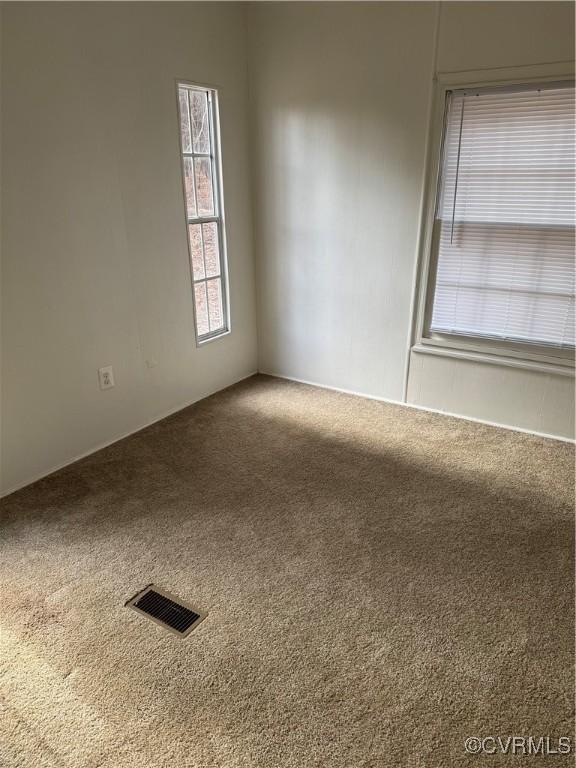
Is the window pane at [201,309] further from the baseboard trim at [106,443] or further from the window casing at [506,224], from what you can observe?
the window casing at [506,224]

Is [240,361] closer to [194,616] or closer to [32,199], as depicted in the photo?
[32,199]

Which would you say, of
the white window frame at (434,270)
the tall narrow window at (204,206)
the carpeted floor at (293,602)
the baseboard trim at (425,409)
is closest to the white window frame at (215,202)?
the tall narrow window at (204,206)

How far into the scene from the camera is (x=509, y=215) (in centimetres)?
283

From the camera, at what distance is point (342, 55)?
119 inches

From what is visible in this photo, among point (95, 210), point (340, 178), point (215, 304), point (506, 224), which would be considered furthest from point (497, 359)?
point (95, 210)

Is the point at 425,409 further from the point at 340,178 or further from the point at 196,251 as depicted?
the point at 196,251

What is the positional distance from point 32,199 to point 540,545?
274 cm

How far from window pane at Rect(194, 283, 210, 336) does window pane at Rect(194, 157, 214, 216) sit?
0.48 metres

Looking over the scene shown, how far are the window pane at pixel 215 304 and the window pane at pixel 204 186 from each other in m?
Answer: 0.47

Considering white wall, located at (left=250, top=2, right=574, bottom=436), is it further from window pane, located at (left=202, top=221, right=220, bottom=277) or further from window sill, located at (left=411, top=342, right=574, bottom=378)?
window pane, located at (left=202, top=221, right=220, bottom=277)

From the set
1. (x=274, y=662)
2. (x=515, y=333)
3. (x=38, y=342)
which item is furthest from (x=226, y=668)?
(x=515, y=333)

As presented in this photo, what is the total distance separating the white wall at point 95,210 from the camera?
2305 millimetres

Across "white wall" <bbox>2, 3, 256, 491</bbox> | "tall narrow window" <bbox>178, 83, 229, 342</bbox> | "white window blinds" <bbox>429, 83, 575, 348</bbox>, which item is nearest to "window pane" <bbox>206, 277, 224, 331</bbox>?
"tall narrow window" <bbox>178, 83, 229, 342</bbox>

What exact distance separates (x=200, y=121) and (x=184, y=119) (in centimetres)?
15
